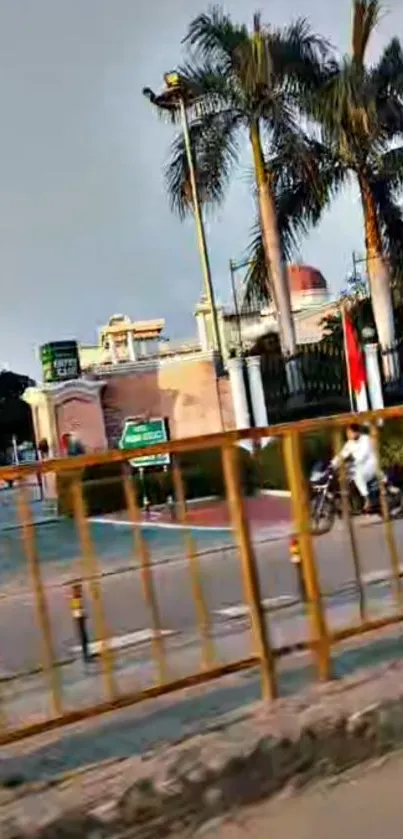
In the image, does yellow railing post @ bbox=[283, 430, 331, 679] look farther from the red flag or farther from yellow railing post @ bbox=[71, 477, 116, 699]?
the red flag

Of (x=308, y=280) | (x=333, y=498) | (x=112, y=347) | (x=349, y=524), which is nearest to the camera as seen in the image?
(x=349, y=524)

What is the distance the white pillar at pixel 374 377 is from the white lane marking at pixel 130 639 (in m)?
18.6

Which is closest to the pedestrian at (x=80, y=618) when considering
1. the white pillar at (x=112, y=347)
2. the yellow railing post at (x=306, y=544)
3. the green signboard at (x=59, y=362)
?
the yellow railing post at (x=306, y=544)

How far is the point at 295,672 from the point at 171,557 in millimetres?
867

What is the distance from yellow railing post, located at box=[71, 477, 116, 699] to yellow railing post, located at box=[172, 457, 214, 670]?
43 cm

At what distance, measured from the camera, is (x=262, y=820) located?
380 cm

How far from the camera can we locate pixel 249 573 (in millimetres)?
4535

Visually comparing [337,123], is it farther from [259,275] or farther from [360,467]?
[360,467]

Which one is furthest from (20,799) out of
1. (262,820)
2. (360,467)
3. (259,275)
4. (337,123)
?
(259,275)

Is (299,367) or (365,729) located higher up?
(299,367)

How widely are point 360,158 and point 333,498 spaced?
18.0m

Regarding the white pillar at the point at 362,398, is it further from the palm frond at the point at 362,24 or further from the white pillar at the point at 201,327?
the white pillar at the point at 201,327

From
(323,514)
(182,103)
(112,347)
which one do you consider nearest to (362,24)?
(182,103)

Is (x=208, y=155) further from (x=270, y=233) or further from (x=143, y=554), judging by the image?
(x=143, y=554)
